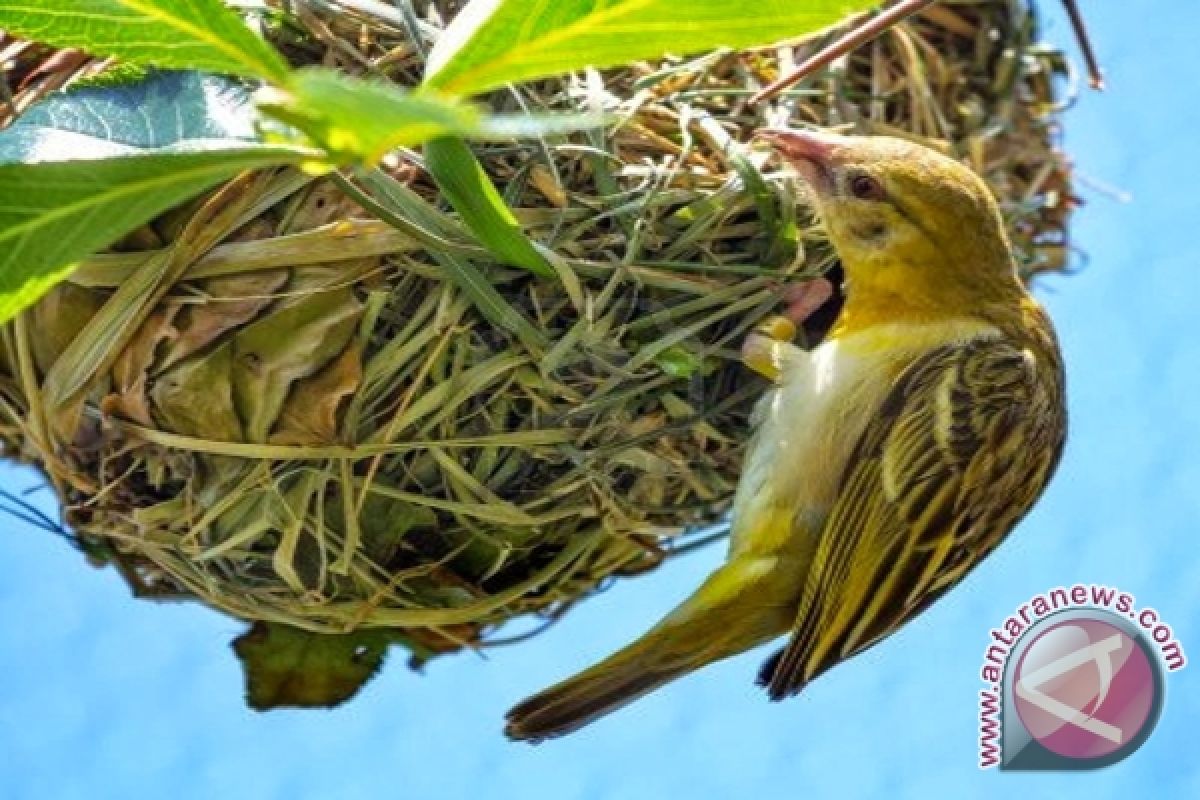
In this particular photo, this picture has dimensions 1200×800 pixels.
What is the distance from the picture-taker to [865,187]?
133cm

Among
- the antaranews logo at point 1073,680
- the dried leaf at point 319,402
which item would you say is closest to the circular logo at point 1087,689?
the antaranews logo at point 1073,680

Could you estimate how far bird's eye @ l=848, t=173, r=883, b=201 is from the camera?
1326mm

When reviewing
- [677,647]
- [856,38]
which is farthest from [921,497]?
[856,38]

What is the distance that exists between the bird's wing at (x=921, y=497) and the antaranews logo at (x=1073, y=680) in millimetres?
196

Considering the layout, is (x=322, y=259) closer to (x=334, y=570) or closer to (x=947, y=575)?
(x=334, y=570)

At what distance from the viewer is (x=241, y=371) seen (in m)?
1.27

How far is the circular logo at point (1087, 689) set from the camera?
5.02 ft

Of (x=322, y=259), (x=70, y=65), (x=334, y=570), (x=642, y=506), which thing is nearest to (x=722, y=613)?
(x=642, y=506)

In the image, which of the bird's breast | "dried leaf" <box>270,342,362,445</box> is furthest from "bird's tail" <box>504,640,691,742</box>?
"dried leaf" <box>270,342,362,445</box>

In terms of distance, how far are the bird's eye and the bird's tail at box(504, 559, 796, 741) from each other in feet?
0.80

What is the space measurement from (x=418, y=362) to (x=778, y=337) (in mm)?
228

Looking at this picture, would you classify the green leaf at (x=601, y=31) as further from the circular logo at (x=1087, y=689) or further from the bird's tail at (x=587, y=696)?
the circular logo at (x=1087, y=689)

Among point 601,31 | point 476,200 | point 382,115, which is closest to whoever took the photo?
point 382,115

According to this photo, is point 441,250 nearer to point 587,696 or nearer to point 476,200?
point 476,200
